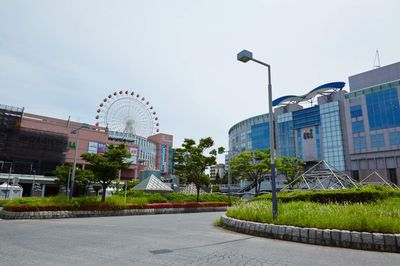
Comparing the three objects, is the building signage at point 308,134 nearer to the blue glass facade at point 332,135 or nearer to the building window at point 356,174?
the blue glass facade at point 332,135

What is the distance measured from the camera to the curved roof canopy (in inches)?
2611

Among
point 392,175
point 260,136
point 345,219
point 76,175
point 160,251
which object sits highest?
point 260,136

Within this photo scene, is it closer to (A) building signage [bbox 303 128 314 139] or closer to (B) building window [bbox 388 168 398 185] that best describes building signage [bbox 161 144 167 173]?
(A) building signage [bbox 303 128 314 139]

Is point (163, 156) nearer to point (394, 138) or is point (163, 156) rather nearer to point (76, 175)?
point (76, 175)

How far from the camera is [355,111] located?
202 ft

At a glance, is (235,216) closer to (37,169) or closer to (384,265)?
(384,265)

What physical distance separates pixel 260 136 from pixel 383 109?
32657 mm

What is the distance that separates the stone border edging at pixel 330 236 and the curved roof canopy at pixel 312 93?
66.4 m

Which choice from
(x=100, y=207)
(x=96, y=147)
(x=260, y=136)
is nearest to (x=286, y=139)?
(x=260, y=136)

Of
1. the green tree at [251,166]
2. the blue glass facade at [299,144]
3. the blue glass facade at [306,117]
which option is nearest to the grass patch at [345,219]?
the green tree at [251,166]

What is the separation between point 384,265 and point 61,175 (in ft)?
150

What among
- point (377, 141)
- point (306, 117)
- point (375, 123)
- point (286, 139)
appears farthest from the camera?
point (286, 139)

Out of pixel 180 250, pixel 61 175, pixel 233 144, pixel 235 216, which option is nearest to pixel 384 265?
pixel 180 250

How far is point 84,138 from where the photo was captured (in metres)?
77.7
